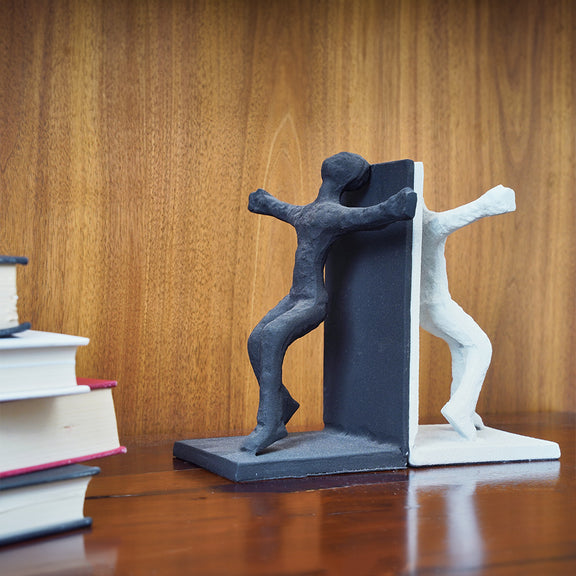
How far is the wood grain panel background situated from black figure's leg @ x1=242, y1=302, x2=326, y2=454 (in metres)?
0.32

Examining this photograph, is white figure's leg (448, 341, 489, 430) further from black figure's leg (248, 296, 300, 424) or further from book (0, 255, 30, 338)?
book (0, 255, 30, 338)

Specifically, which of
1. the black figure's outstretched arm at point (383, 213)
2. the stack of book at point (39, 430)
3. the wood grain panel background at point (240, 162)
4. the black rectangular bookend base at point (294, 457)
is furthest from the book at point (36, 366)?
the wood grain panel background at point (240, 162)

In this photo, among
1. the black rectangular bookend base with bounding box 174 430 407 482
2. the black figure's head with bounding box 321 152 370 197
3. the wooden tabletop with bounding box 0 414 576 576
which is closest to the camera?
the wooden tabletop with bounding box 0 414 576 576

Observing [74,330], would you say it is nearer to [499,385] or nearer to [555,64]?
[499,385]

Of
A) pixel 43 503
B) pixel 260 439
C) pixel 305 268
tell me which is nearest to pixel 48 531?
pixel 43 503

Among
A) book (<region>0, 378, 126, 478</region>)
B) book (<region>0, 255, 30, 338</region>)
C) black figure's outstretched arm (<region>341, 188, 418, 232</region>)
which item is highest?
black figure's outstretched arm (<region>341, 188, 418, 232</region>)

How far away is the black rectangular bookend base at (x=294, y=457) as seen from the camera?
0.83 m

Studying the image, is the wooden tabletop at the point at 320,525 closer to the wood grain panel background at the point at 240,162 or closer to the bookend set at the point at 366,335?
the bookend set at the point at 366,335

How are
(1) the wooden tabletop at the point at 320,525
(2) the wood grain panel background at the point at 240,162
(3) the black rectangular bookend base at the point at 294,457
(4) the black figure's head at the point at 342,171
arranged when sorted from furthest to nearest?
1. (2) the wood grain panel background at the point at 240,162
2. (4) the black figure's head at the point at 342,171
3. (3) the black rectangular bookend base at the point at 294,457
4. (1) the wooden tabletop at the point at 320,525

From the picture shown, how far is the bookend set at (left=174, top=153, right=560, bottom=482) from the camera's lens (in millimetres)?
877

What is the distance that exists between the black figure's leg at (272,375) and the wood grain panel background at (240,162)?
1.06 feet

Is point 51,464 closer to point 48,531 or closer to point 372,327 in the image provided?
point 48,531

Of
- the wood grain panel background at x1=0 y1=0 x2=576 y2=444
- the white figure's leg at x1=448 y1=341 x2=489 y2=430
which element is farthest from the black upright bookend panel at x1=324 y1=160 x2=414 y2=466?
the wood grain panel background at x1=0 y1=0 x2=576 y2=444

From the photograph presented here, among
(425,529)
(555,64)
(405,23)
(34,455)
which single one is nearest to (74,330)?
(34,455)
